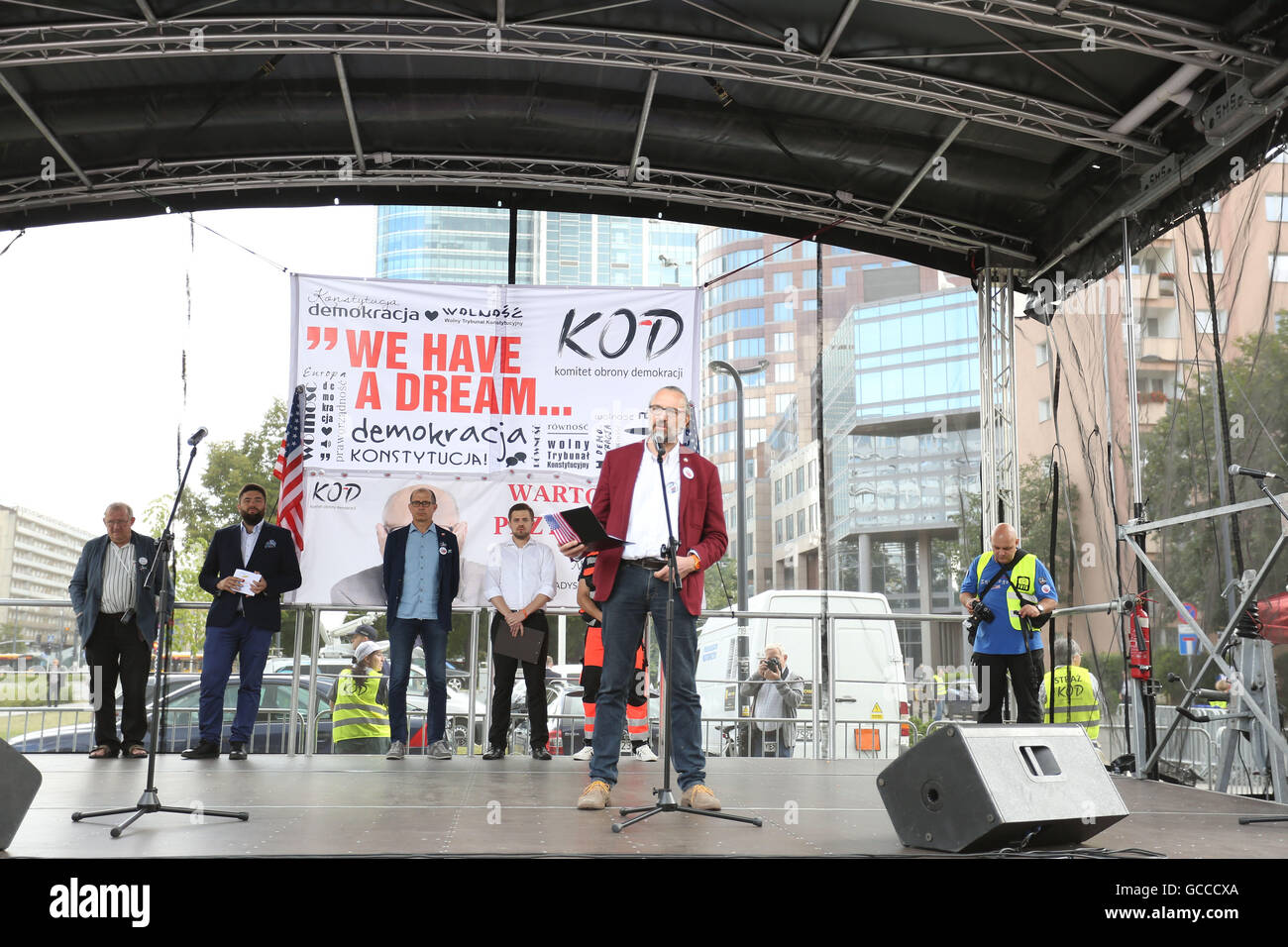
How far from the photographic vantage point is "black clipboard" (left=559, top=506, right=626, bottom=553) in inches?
170

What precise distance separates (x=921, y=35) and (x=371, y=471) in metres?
4.91

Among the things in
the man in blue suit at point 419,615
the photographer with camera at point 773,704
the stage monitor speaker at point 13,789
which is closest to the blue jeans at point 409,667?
the man in blue suit at point 419,615

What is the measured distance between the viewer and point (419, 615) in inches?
294

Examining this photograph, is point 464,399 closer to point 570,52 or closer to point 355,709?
point 355,709

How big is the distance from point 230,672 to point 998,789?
543 cm

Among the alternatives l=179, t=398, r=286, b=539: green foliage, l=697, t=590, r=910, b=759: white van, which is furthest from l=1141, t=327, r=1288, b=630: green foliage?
l=179, t=398, r=286, b=539: green foliage

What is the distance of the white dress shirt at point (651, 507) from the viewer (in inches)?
187

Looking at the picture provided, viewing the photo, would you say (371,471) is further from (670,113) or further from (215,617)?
(670,113)

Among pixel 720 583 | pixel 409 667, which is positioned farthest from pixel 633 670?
pixel 720 583

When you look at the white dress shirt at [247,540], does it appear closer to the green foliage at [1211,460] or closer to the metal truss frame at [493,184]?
→ the metal truss frame at [493,184]

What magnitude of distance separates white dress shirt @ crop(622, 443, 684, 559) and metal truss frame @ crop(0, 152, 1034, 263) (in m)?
4.34

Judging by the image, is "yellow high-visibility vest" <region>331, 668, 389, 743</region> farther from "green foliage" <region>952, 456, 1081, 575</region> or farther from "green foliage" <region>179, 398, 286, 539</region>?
"green foliage" <region>179, 398, 286, 539</region>

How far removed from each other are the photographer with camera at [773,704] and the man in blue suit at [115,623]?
4536 millimetres
